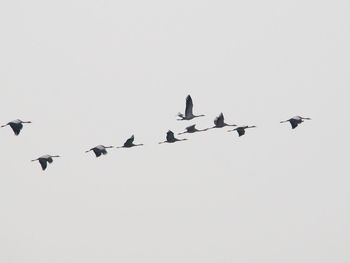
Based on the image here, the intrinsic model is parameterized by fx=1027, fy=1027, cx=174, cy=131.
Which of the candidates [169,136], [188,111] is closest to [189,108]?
[188,111]

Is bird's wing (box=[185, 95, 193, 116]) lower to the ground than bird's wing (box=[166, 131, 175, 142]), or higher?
higher

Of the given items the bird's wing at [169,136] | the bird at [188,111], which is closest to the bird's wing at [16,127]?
the bird's wing at [169,136]

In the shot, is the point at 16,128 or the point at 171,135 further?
the point at 171,135

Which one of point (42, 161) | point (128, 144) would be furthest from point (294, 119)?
point (42, 161)

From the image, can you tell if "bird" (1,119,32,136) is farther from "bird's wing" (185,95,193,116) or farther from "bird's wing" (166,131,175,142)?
"bird's wing" (185,95,193,116)

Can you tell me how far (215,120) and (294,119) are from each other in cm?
1123

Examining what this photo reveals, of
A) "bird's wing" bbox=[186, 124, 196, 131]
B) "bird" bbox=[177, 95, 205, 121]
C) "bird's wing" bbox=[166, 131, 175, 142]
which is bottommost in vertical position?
"bird's wing" bbox=[166, 131, 175, 142]

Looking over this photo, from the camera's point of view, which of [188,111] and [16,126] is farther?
[188,111]

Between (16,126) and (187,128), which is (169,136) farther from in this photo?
(16,126)

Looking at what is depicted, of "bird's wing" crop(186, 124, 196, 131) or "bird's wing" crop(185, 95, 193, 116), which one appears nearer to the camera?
"bird's wing" crop(185, 95, 193, 116)

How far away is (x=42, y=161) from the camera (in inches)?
4530

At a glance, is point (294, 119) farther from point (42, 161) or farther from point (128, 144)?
point (42, 161)

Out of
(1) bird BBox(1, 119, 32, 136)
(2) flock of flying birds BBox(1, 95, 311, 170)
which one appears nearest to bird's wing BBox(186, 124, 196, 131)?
(2) flock of flying birds BBox(1, 95, 311, 170)

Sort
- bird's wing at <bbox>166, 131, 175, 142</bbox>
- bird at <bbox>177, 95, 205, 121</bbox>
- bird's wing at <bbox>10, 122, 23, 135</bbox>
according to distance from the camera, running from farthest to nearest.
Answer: bird at <bbox>177, 95, 205, 121</bbox>, bird's wing at <bbox>166, 131, 175, 142</bbox>, bird's wing at <bbox>10, 122, 23, 135</bbox>
